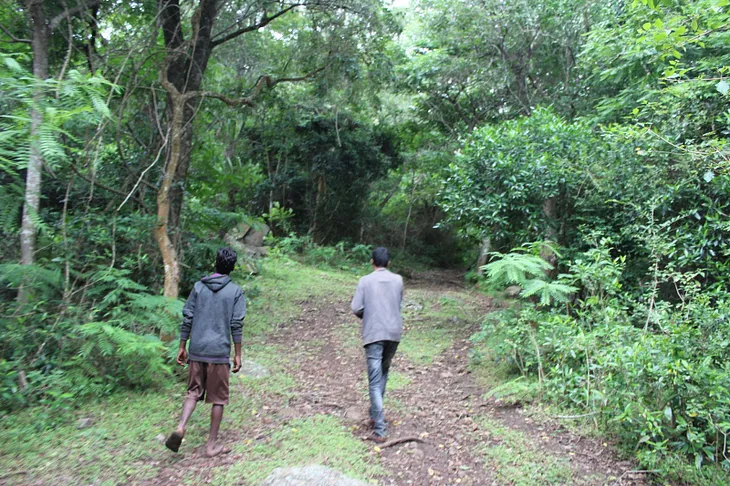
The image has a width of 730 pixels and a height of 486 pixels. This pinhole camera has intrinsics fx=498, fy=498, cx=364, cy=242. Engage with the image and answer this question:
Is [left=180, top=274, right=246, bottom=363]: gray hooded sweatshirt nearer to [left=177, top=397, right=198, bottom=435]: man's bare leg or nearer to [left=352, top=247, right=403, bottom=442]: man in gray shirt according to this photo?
[left=177, top=397, right=198, bottom=435]: man's bare leg

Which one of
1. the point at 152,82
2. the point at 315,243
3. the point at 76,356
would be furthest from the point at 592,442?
the point at 315,243

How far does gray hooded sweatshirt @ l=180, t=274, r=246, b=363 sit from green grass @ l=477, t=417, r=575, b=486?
8.34ft

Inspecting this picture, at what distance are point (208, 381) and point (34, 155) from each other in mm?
2826

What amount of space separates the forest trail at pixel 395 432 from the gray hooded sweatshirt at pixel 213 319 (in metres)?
0.90

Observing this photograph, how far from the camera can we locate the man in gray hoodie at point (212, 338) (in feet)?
13.8

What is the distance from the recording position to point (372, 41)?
409 inches

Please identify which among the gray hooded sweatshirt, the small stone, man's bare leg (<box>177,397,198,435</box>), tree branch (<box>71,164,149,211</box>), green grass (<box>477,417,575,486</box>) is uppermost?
tree branch (<box>71,164,149,211</box>)

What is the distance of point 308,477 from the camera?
3844mm

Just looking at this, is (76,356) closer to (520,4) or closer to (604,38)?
(604,38)

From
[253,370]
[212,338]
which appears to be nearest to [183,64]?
[253,370]

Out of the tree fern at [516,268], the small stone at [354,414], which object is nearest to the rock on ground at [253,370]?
the small stone at [354,414]

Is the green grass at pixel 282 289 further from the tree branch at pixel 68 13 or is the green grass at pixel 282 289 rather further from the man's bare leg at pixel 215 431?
the tree branch at pixel 68 13

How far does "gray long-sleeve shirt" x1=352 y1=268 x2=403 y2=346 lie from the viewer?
476 cm

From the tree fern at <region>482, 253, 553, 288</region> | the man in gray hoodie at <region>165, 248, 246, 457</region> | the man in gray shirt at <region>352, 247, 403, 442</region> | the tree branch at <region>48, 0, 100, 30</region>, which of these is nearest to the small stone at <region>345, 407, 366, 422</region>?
the man in gray shirt at <region>352, 247, 403, 442</region>
